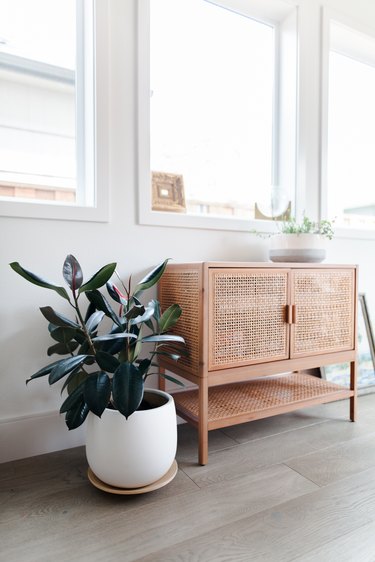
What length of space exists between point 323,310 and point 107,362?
1.03 meters

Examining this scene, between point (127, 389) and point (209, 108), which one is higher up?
point (209, 108)

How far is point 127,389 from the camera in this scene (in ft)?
3.62

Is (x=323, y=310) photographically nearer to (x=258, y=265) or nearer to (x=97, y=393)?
(x=258, y=265)

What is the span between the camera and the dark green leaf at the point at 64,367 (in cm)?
113

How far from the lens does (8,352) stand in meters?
1.47

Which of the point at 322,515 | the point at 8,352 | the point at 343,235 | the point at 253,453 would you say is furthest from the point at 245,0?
the point at 322,515

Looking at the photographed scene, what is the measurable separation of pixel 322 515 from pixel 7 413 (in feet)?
3.69

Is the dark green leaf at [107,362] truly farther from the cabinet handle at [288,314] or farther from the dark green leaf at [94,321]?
the cabinet handle at [288,314]

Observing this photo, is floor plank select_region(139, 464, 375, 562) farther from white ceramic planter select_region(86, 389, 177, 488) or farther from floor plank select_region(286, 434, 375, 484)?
white ceramic planter select_region(86, 389, 177, 488)

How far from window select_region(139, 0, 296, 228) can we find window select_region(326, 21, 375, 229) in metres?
0.42

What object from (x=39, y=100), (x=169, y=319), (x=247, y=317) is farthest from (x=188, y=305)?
(x=39, y=100)

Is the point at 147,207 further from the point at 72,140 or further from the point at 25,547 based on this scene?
the point at 25,547

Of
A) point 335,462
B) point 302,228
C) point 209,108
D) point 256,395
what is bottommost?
point 335,462

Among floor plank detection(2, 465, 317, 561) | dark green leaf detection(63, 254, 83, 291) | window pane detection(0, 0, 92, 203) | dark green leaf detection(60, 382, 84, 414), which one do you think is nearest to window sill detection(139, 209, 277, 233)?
window pane detection(0, 0, 92, 203)
